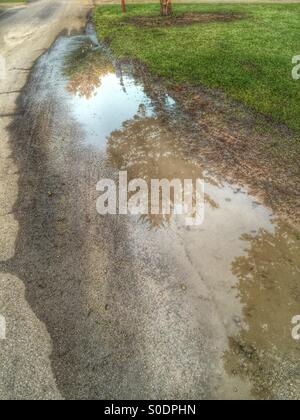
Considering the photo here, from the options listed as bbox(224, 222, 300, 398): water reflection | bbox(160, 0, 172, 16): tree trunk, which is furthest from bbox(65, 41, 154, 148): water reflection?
bbox(160, 0, 172, 16): tree trunk

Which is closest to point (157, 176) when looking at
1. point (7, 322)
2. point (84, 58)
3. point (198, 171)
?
point (198, 171)

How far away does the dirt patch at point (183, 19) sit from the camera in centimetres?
1642

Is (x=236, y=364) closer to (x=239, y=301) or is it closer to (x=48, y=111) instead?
(x=239, y=301)

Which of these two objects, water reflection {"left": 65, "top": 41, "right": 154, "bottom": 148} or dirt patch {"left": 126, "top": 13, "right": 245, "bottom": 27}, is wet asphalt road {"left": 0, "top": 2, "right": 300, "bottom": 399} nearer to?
water reflection {"left": 65, "top": 41, "right": 154, "bottom": 148}

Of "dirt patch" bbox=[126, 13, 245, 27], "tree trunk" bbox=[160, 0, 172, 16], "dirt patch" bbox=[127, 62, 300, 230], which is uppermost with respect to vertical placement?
"tree trunk" bbox=[160, 0, 172, 16]

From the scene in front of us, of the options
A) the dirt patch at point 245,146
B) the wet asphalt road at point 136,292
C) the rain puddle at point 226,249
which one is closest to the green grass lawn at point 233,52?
the dirt patch at point 245,146

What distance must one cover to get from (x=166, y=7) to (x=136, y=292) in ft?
55.0

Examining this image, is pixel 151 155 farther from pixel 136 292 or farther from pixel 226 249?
pixel 136 292

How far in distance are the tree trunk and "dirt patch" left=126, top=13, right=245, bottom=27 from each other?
28cm

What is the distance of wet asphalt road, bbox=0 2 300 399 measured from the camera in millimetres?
3639

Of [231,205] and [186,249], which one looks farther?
[231,205]

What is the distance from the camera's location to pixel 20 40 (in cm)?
1545

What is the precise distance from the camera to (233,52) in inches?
471
